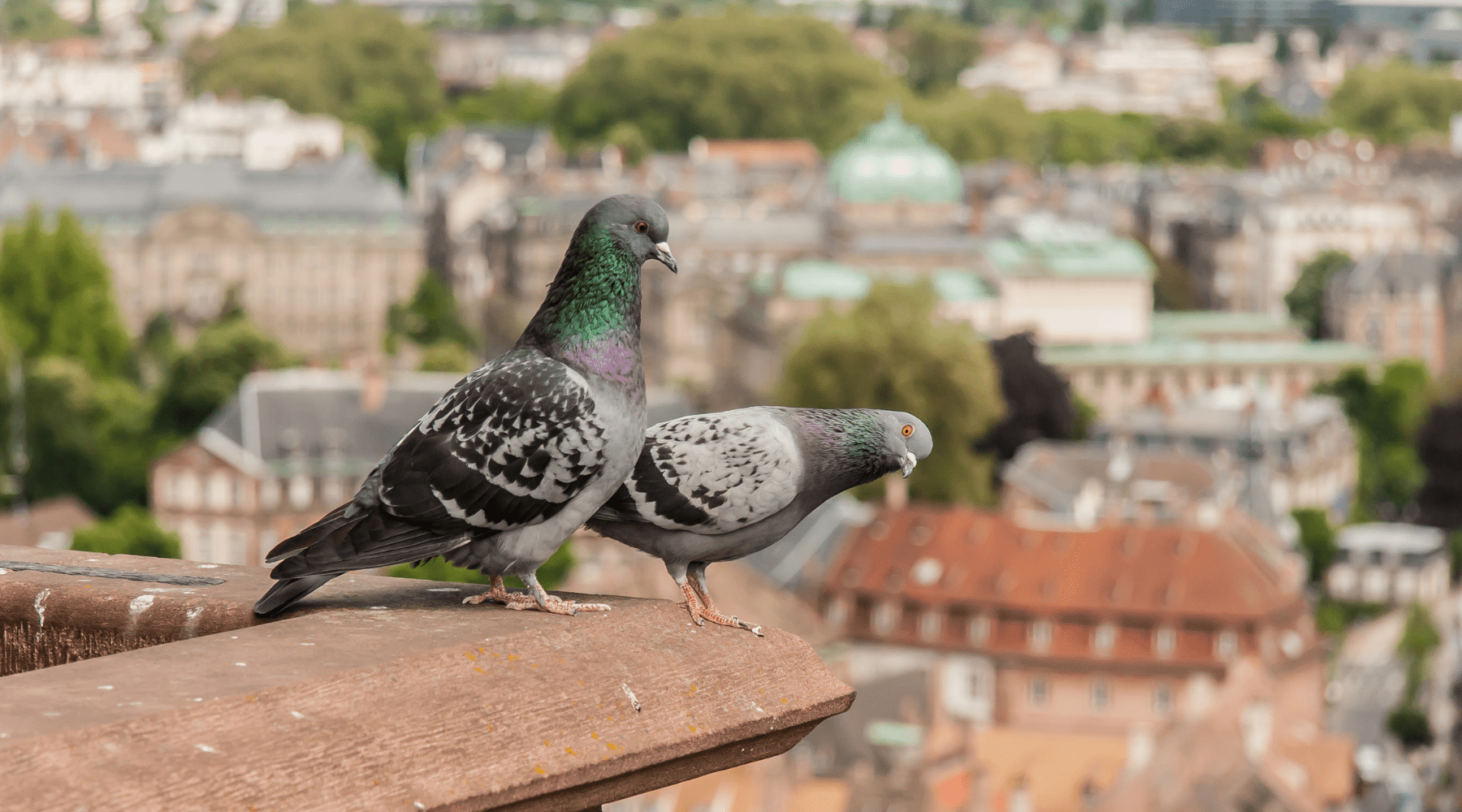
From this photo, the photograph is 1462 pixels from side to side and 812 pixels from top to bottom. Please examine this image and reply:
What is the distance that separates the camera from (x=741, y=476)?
26.6ft

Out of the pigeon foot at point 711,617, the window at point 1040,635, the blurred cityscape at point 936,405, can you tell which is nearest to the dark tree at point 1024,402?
the blurred cityscape at point 936,405

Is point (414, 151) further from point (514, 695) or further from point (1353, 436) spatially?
point (514, 695)

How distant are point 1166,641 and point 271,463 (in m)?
29.8

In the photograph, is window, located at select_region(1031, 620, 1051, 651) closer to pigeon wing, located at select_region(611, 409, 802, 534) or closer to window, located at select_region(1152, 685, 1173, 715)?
window, located at select_region(1152, 685, 1173, 715)

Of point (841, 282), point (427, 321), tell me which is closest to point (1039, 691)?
point (841, 282)

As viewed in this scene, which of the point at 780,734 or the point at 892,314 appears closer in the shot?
the point at 780,734

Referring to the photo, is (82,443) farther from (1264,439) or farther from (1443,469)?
(1443,469)

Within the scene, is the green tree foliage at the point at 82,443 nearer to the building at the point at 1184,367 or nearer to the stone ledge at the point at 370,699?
the building at the point at 1184,367

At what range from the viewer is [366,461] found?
282 feet

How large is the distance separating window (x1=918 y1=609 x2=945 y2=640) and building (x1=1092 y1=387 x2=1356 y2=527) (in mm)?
30754

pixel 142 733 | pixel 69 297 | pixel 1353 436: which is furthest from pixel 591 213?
pixel 1353 436

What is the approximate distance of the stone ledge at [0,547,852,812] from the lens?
215 inches

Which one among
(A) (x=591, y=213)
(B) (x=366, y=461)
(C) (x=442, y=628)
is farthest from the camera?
(B) (x=366, y=461)

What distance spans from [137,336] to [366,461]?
171 ft
